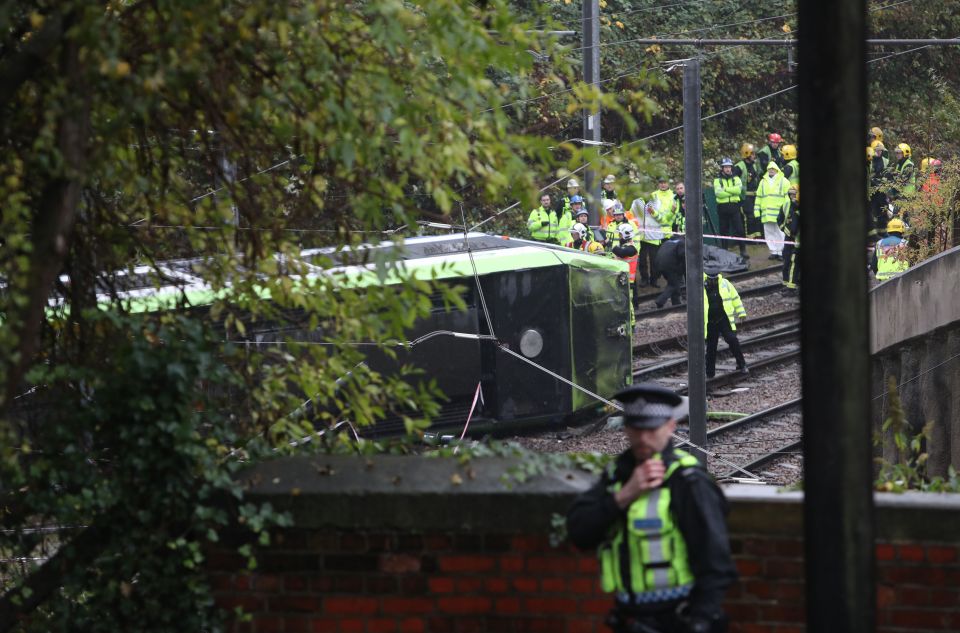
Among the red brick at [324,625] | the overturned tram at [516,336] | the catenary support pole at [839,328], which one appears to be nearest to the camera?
the catenary support pole at [839,328]

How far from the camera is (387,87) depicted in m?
4.71

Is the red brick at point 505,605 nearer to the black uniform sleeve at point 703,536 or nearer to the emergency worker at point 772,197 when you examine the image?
the black uniform sleeve at point 703,536

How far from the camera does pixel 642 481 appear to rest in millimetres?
3953

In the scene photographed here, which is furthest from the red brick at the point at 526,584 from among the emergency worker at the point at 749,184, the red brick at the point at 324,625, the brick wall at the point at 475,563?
the emergency worker at the point at 749,184

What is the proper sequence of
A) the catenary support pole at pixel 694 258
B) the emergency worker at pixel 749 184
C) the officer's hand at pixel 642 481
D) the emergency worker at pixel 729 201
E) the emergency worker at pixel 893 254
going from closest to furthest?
the officer's hand at pixel 642 481 → the catenary support pole at pixel 694 258 → the emergency worker at pixel 893 254 → the emergency worker at pixel 729 201 → the emergency worker at pixel 749 184

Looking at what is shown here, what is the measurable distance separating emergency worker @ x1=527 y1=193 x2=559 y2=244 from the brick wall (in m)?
21.9

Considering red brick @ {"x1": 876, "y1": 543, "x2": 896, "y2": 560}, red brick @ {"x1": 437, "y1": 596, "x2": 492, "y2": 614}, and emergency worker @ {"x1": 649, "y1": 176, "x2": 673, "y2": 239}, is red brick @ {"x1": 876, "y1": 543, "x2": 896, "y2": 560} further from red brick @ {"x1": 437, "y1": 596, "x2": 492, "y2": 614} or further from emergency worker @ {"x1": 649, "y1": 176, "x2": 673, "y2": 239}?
emergency worker @ {"x1": 649, "y1": 176, "x2": 673, "y2": 239}

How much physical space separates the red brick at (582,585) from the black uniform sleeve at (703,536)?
960 millimetres

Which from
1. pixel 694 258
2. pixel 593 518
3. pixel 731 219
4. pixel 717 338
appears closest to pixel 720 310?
pixel 717 338

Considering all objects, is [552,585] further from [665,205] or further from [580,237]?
[665,205]

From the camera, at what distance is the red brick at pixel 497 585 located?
495cm

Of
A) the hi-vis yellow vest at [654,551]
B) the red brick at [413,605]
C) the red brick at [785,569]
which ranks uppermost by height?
the hi-vis yellow vest at [654,551]

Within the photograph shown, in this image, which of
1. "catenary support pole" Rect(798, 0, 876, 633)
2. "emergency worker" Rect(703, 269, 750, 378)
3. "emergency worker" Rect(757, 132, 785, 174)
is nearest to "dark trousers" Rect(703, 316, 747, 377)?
"emergency worker" Rect(703, 269, 750, 378)

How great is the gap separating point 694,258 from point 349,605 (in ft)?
38.0
